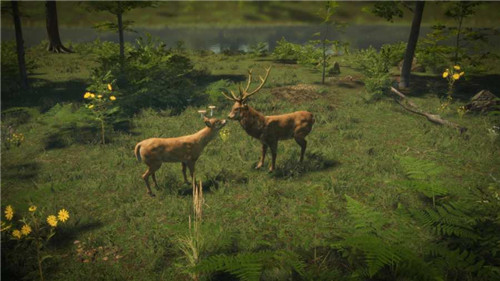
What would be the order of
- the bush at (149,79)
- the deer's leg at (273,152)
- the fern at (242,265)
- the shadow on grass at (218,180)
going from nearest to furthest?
the fern at (242,265), the shadow on grass at (218,180), the deer's leg at (273,152), the bush at (149,79)

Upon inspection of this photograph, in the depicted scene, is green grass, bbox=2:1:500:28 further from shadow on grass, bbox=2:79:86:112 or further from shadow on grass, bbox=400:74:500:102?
shadow on grass, bbox=2:79:86:112

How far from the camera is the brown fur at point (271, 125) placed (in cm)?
787

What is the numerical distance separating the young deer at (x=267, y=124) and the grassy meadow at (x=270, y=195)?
72 cm

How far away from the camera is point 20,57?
1623 centimetres

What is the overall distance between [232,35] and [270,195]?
33636mm

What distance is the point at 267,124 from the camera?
27.0ft

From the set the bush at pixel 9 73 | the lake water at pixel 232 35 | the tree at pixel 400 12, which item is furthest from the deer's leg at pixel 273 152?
the lake water at pixel 232 35

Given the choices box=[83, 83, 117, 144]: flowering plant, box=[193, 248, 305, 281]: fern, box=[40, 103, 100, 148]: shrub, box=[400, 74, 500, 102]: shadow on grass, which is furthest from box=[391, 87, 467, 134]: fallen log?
box=[40, 103, 100, 148]: shrub

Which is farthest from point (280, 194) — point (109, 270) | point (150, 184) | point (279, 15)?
point (279, 15)

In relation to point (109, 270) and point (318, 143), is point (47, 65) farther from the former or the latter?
point (109, 270)

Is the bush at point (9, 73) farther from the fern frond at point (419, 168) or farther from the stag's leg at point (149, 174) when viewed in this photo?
the fern frond at point (419, 168)

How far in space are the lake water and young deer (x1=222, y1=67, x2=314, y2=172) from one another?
21889 millimetres

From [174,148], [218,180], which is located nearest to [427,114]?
[218,180]

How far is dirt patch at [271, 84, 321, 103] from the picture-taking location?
1450 cm
